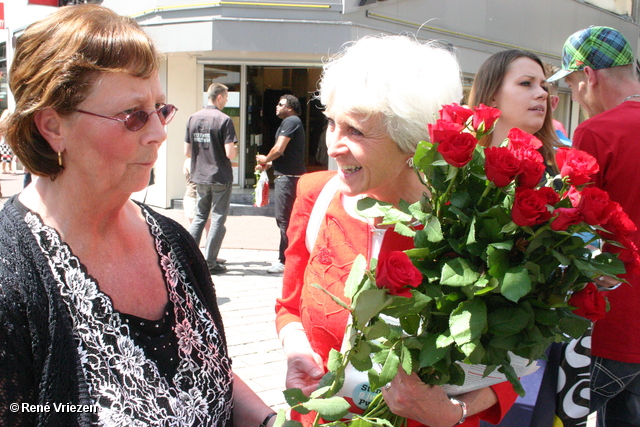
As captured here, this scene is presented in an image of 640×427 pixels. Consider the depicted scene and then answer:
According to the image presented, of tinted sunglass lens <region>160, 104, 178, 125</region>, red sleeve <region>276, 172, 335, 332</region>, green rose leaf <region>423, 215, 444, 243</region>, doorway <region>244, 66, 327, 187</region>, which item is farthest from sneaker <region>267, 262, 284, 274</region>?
green rose leaf <region>423, 215, 444, 243</region>

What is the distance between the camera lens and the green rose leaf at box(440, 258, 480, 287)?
129 cm

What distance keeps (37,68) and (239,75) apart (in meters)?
11.0

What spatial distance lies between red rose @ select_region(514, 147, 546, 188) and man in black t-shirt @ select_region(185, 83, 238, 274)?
19.5 ft

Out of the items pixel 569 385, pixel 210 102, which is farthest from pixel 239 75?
pixel 569 385

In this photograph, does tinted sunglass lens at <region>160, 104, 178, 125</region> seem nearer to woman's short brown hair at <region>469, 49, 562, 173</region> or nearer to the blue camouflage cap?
woman's short brown hair at <region>469, 49, 562, 173</region>

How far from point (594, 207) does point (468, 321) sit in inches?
14.1

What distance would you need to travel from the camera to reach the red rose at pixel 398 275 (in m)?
1.26

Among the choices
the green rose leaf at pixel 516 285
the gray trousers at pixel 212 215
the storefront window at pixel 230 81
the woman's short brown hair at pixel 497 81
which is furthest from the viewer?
the storefront window at pixel 230 81

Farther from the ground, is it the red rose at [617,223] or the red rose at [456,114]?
the red rose at [456,114]

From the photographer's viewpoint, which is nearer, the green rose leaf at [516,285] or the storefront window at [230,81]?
the green rose leaf at [516,285]

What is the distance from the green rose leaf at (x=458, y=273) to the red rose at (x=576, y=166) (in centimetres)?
30

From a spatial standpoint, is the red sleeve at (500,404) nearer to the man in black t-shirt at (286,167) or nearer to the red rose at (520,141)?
the red rose at (520,141)

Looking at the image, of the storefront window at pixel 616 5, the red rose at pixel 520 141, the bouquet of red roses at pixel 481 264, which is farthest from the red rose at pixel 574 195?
the storefront window at pixel 616 5

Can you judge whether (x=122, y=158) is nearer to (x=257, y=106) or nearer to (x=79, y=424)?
(x=79, y=424)
